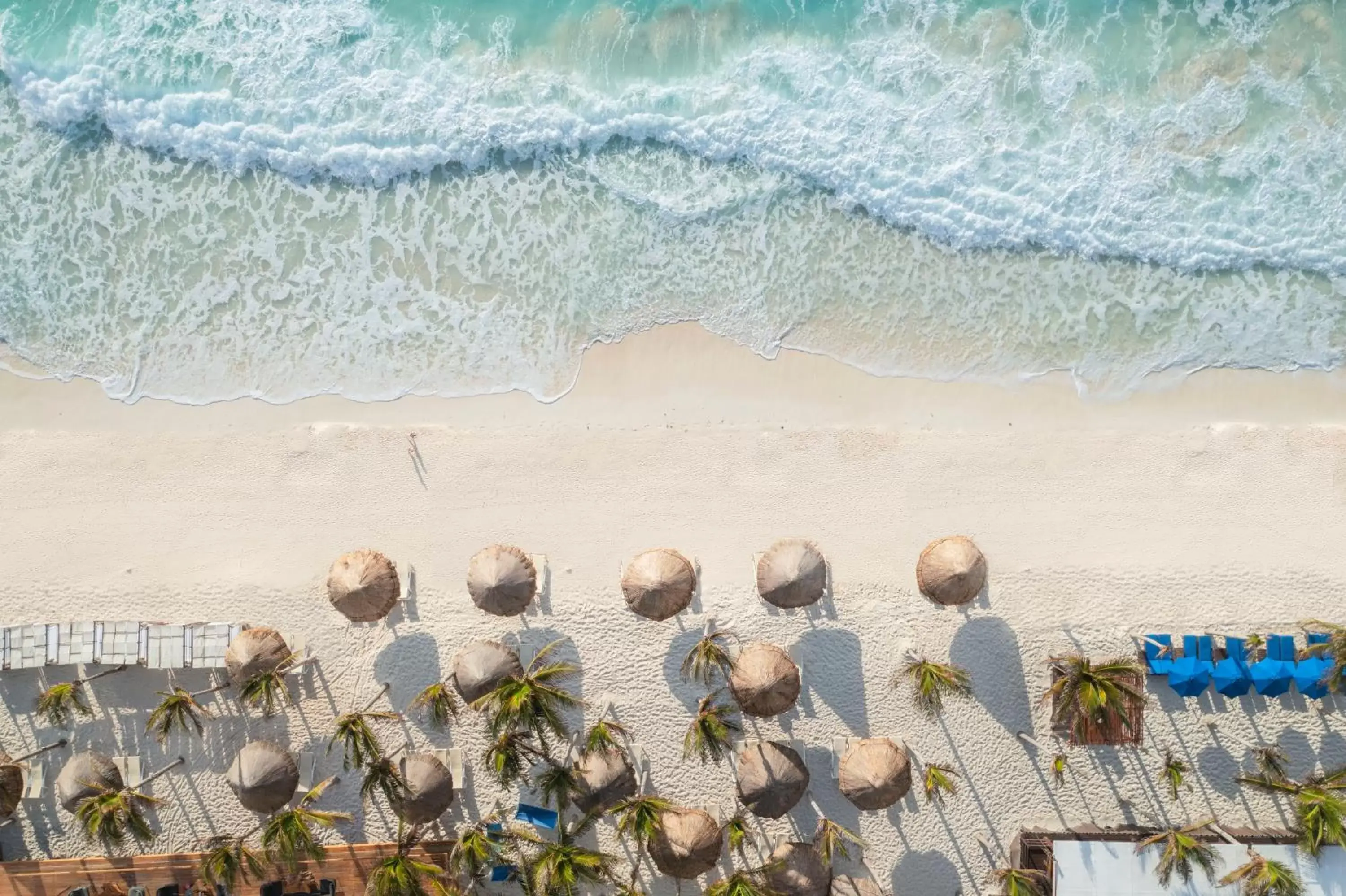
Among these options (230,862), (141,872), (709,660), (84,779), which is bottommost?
(141,872)

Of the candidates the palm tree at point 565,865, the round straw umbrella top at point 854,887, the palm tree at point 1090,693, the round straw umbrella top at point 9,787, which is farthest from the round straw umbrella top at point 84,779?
the palm tree at point 1090,693

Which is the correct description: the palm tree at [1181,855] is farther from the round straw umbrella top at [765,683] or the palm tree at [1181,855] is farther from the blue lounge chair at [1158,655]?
the round straw umbrella top at [765,683]

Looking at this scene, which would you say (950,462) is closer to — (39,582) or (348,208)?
(348,208)

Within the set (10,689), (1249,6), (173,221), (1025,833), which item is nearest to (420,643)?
(10,689)

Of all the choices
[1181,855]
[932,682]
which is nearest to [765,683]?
[932,682]

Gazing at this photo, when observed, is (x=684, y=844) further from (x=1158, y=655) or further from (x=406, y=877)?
(x=1158, y=655)

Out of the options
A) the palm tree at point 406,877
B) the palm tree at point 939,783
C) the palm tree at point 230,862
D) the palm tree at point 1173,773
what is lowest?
the palm tree at point 230,862

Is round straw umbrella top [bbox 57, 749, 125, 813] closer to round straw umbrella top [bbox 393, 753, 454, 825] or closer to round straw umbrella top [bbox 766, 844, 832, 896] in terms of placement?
round straw umbrella top [bbox 393, 753, 454, 825]
